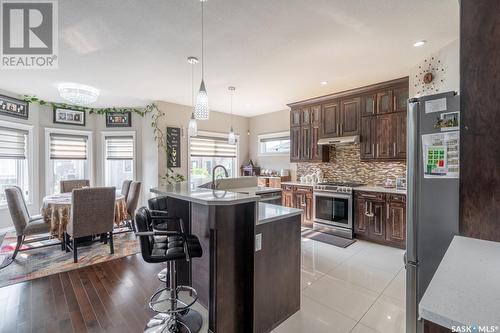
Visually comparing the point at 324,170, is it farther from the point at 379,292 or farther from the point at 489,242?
the point at 489,242

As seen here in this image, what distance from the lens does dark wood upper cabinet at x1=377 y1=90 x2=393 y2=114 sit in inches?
158

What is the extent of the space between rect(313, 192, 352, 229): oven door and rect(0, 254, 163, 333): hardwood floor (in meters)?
3.11

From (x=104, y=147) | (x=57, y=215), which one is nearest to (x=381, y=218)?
(x=57, y=215)

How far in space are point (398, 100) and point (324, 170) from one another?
2.01 metres

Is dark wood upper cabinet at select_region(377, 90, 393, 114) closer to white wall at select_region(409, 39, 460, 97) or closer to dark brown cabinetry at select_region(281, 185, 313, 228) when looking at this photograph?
white wall at select_region(409, 39, 460, 97)

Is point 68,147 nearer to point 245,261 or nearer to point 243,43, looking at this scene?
point 243,43

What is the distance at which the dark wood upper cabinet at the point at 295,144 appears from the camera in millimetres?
5383

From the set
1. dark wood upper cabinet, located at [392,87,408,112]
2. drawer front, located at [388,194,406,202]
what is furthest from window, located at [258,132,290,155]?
drawer front, located at [388,194,406,202]

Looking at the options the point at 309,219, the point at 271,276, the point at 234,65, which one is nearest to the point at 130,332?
the point at 271,276

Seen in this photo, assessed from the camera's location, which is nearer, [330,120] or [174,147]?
[330,120]

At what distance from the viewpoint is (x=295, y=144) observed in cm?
544

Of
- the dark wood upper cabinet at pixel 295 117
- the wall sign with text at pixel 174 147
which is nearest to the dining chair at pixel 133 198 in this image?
the wall sign with text at pixel 174 147

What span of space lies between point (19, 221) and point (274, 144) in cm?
529

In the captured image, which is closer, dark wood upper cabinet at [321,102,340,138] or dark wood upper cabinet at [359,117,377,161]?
dark wood upper cabinet at [359,117,377,161]
